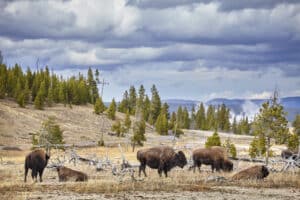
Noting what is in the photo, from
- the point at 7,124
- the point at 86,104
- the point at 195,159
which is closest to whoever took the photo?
the point at 195,159

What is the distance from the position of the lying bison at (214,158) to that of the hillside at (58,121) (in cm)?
5182

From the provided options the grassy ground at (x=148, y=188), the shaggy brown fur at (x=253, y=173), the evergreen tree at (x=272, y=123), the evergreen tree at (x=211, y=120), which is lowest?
the grassy ground at (x=148, y=188)

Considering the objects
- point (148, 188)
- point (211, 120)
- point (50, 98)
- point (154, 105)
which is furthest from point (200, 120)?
point (148, 188)

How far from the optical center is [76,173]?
26203mm

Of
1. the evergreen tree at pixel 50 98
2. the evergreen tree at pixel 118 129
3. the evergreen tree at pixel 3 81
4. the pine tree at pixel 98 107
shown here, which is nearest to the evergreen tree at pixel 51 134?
the evergreen tree at pixel 118 129

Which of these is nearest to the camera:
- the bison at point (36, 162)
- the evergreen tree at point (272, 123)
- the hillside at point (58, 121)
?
the bison at point (36, 162)

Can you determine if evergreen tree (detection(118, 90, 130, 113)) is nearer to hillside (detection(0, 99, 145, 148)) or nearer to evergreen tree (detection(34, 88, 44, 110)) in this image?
hillside (detection(0, 99, 145, 148))

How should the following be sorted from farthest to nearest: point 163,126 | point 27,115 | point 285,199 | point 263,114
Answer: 1. point 163,126
2. point 27,115
3. point 263,114
4. point 285,199

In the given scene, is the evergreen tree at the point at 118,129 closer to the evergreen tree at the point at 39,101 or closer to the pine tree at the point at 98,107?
the pine tree at the point at 98,107

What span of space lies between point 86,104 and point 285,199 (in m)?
117

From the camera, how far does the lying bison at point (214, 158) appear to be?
32.9 metres

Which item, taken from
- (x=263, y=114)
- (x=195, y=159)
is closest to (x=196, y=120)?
(x=263, y=114)

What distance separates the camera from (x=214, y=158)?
33.2 m

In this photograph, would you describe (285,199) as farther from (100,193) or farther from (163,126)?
(163,126)
